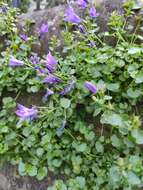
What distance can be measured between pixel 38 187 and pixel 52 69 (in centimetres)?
61

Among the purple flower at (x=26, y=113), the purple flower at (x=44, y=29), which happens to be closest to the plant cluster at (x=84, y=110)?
the purple flower at (x=26, y=113)

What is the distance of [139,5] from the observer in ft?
5.91

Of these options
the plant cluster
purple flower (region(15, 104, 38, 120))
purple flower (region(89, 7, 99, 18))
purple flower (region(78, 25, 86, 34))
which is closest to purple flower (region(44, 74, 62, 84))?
the plant cluster

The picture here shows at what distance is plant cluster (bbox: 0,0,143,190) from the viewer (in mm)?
1555

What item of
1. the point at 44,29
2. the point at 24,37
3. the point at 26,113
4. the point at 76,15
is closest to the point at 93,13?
the point at 76,15

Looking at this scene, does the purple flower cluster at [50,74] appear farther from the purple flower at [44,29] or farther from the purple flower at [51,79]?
the purple flower at [44,29]

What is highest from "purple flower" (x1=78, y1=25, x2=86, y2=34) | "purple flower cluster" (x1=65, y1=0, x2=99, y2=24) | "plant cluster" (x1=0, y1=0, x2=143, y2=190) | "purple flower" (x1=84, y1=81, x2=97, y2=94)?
"purple flower cluster" (x1=65, y1=0, x2=99, y2=24)

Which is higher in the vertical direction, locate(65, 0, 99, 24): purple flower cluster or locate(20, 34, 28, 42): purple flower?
locate(65, 0, 99, 24): purple flower cluster

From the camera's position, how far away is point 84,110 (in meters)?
1.74

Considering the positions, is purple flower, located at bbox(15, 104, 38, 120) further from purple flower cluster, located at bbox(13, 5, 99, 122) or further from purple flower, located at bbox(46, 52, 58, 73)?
purple flower, located at bbox(46, 52, 58, 73)

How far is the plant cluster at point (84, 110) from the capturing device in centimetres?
155

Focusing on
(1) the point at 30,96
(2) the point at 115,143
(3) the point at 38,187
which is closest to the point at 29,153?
(3) the point at 38,187

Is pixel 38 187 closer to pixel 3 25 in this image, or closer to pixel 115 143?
pixel 115 143

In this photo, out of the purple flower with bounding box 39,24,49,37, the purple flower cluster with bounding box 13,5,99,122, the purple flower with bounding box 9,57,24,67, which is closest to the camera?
the purple flower cluster with bounding box 13,5,99,122
